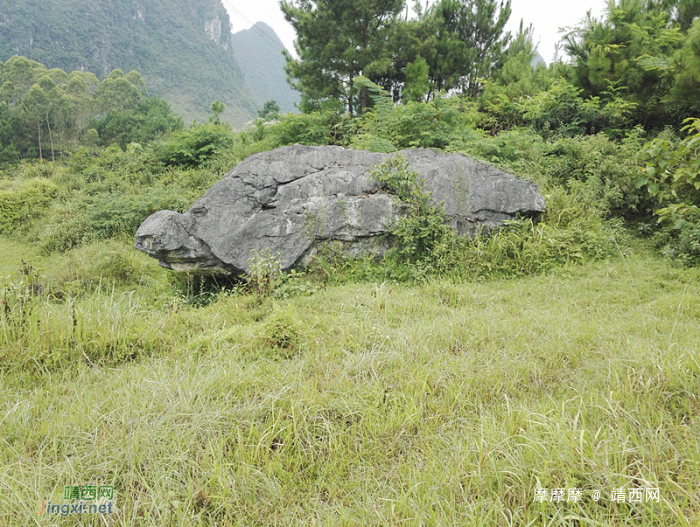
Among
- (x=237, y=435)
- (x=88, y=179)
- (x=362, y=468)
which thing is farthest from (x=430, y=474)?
(x=88, y=179)

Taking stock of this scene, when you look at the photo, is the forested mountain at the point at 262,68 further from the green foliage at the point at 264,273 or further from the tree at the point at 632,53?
the green foliage at the point at 264,273

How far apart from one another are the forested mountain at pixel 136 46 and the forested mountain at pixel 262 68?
576 inches

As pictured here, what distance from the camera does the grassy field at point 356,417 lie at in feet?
5.52

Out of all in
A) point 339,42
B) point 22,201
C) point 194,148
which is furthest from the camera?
point 194,148

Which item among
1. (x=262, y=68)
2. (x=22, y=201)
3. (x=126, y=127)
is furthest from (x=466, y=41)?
(x=262, y=68)

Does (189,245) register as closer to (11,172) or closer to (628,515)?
(628,515)

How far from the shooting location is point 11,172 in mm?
15898

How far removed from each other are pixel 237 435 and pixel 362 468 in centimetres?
75

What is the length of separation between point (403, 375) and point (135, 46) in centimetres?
9273

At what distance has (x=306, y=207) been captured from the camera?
5.77 metres

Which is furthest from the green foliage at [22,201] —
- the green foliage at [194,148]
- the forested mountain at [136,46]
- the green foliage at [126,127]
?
the forested mountain at [136,46]

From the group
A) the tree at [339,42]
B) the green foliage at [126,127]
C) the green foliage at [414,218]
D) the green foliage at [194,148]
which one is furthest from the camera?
the green foliage at [126,127]

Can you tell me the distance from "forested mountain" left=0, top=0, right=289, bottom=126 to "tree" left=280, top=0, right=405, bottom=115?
5513 cm

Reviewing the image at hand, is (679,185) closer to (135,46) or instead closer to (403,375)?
(403,375)
